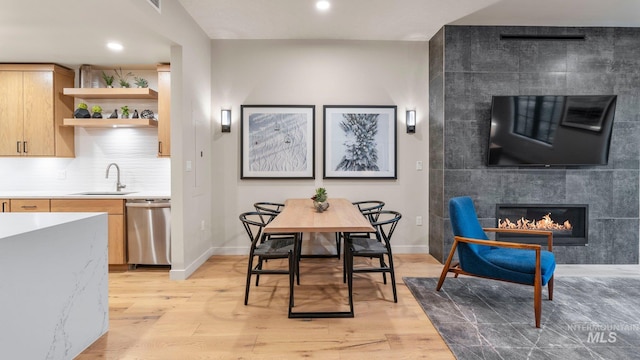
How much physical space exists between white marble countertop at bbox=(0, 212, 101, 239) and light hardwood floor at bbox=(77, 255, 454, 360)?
0.89 m

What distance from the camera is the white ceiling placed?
2.96 m

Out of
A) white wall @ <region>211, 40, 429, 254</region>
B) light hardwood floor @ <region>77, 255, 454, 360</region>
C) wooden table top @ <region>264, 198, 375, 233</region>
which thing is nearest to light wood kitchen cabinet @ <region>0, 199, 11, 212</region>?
light hardwood floor @ <region>77, 255, 454, 360</region>

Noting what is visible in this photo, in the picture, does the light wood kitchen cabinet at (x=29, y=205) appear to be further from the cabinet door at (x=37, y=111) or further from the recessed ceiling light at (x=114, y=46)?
the recessed ceiling light at (x=114, y=46)

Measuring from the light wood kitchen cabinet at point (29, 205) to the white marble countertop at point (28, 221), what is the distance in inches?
66.7

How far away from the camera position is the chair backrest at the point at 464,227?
2777 millimetres

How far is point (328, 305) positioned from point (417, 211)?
7.00ft

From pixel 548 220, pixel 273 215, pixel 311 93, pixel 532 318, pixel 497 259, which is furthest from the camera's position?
pixel 311 93

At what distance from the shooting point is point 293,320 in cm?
251

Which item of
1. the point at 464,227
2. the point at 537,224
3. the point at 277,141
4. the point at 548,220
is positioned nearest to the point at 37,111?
the point at 277,141

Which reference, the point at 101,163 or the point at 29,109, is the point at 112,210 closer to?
the point at 101,163

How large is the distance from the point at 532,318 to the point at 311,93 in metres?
3.37

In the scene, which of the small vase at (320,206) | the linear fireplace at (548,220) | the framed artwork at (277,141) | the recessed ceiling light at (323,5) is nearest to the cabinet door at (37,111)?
the framed artwork at (277,141)

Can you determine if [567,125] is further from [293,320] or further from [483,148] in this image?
[293,320]

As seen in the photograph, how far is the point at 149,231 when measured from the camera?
Answer: 3.58 m
